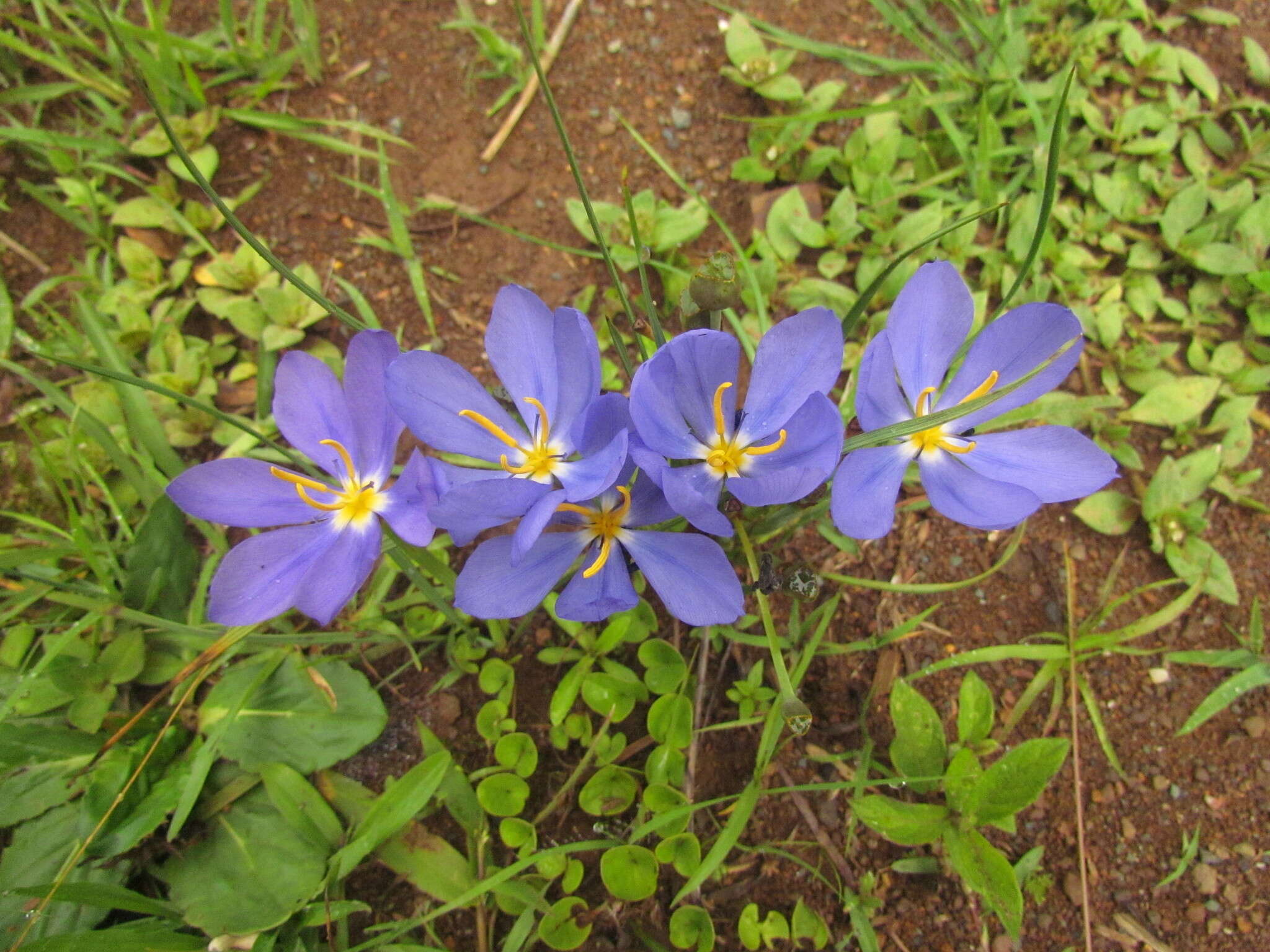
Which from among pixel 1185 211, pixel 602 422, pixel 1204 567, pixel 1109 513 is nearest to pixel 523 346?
pixel 602 422

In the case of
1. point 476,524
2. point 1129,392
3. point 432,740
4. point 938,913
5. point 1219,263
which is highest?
point 476,524

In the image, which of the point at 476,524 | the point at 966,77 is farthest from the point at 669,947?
the point at 966,77

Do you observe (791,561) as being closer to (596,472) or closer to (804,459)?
(804,459)

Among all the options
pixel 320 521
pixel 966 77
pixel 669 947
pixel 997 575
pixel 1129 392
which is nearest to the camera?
pixel 320 521

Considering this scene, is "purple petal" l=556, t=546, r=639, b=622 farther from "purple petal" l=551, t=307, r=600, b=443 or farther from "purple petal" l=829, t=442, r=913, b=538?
"purple petal" l=829, t=442, r=913, b=538

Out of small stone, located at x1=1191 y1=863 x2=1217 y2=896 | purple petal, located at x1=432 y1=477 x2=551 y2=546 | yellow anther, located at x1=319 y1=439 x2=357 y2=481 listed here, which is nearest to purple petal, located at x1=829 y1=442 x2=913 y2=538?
purple petal, located at x1=432 y1=477 x2=551 y2=546

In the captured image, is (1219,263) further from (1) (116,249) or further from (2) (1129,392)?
(1) (116,249)

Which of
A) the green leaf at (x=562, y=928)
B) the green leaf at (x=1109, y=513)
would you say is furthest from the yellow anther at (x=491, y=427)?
the green leaf at (x=1109, y=513)

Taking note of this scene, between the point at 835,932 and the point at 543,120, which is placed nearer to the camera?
the point at 835,932
